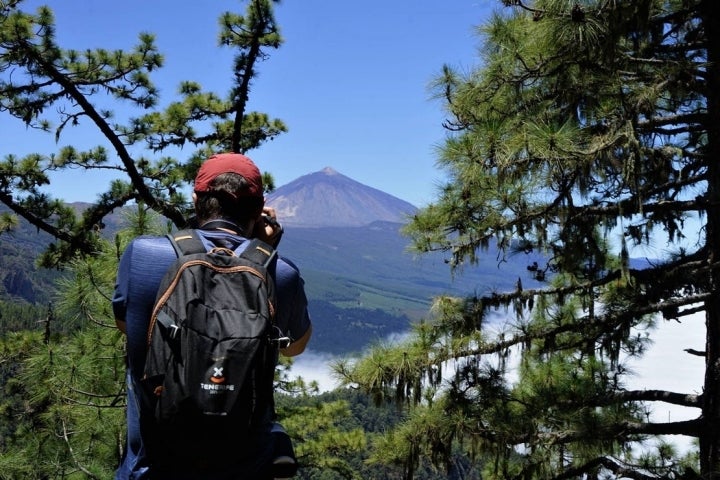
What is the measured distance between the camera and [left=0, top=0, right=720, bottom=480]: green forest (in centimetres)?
362

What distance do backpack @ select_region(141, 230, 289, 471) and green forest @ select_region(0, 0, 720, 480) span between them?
2.31 meters

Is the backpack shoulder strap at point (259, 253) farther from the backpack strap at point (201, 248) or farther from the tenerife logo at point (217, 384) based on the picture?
the tenerife logo at point (217, 384)

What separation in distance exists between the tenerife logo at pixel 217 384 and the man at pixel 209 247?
0.16 m

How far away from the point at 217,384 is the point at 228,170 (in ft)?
1.88

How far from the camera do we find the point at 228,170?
1537mm

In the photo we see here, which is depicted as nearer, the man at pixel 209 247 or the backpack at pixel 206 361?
the backpack at pixel 206 361

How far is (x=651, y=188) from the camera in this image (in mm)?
4137

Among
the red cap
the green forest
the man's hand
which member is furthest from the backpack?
the green forest

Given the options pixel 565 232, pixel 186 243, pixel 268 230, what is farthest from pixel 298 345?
pixel 565 232

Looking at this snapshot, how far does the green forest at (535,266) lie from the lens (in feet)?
11.9

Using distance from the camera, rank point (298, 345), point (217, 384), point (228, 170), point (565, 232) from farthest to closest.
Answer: point (565, 232)
point (298, 345)
point (228, 170)
point (217, 384)

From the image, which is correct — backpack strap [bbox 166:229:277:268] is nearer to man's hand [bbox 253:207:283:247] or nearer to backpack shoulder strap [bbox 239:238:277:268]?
backpack shoulder strap [bbox 239:238:277:268]

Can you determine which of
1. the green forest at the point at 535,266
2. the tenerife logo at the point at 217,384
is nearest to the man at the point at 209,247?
the tenerife logo at the point at 217,384

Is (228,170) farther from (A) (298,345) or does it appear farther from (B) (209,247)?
(A) (298,345)
